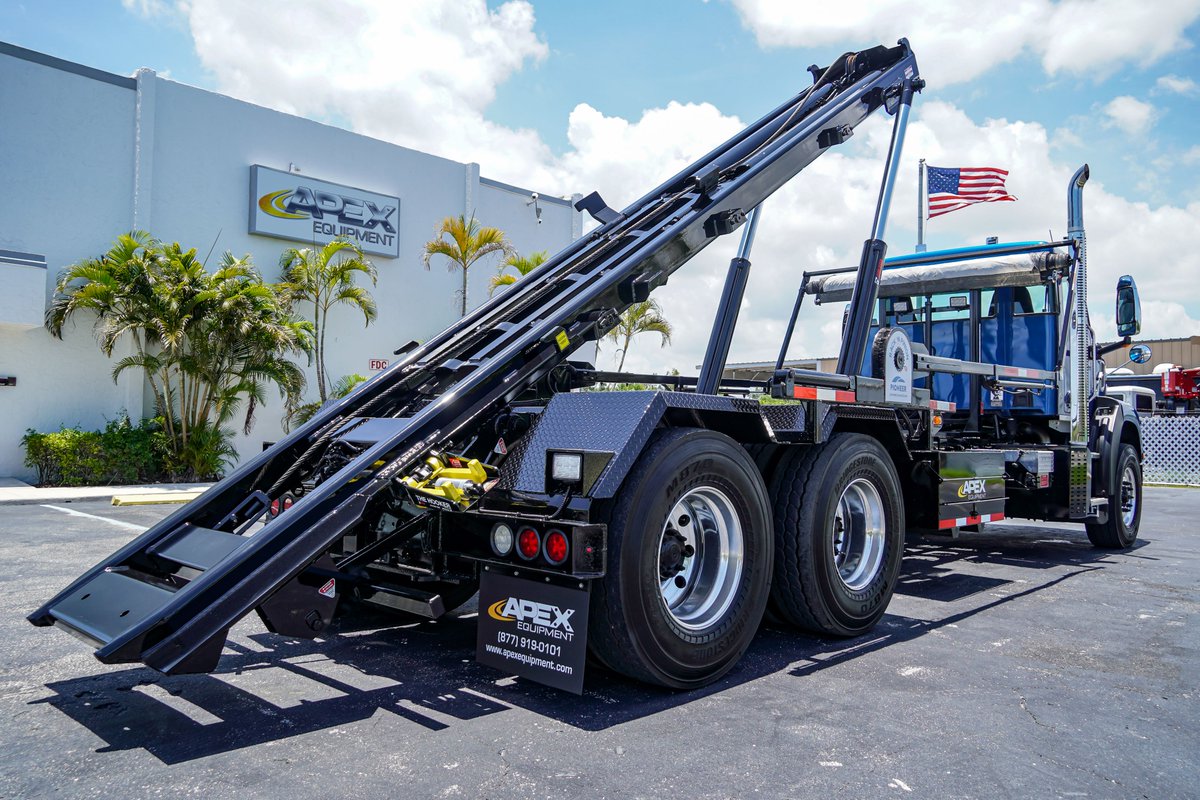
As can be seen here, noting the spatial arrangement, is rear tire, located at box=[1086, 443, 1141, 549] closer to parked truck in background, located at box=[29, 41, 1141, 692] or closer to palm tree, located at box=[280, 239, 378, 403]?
parked truck in background, located at box=[29, 41, 1141, 692]

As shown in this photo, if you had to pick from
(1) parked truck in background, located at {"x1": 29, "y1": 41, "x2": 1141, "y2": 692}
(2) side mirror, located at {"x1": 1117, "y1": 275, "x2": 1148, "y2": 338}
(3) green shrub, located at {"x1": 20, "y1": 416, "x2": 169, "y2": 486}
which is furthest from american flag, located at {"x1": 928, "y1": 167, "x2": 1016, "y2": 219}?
(3) green shrub, located at {"x1": 20, "y1": 416, "x2": 169, "y2": 486}

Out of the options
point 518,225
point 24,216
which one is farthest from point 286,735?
point 518,225

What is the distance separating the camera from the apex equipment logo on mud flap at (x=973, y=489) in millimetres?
6637

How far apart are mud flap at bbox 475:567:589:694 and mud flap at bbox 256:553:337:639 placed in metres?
0.68

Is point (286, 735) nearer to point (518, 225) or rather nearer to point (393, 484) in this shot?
point (393, 484)

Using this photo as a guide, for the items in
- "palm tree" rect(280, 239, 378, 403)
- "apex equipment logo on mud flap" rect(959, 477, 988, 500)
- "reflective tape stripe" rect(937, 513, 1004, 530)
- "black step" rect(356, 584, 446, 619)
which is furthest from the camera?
"palm tree" rect(280, 239, 378, 403)

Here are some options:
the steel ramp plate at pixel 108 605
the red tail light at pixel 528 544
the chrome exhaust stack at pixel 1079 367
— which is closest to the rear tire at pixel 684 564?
the red tail light at pixel 528 544

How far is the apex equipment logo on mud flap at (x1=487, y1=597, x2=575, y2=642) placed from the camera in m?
3.71

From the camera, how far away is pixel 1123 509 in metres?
9.53

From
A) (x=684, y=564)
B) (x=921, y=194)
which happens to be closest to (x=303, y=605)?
(x=684, y=564)

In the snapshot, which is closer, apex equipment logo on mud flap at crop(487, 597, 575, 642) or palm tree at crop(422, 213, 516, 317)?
apex equipment logo on mud flap at crop(487, 597, 575, 642)

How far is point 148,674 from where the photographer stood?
4262mm

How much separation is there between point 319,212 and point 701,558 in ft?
56.6

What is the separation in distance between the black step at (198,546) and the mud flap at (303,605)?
29 centimetres
